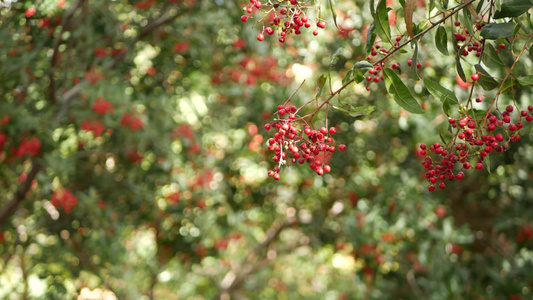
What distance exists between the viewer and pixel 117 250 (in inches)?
159

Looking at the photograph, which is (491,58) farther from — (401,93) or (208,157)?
(208,157)

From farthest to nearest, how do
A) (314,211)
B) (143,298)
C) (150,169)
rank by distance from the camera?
(143,298) → (314,211) → (150,169)

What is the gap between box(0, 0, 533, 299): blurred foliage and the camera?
3078 millimetres

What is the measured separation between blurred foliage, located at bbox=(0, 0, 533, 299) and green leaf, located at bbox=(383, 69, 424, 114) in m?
1.59

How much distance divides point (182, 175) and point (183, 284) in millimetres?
2239

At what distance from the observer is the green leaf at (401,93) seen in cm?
116

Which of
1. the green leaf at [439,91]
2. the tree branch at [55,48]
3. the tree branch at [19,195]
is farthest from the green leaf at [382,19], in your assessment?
the tree branch at [19,195]

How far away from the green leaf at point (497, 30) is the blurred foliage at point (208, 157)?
5.09 ft

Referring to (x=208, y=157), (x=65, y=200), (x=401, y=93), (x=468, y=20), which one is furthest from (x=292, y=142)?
(x=208, y=157)

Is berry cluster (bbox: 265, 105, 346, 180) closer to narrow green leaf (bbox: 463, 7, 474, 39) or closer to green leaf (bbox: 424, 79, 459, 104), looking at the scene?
green leaf (bbox: 424, 79, 459, 104)

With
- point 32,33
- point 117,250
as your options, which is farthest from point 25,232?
point 32,33

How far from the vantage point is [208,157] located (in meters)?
3.99

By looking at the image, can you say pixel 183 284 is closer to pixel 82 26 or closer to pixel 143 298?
pixel 143 298

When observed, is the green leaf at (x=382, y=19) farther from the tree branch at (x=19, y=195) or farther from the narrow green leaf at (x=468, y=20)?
the tree branch at (x=19, y=195)
